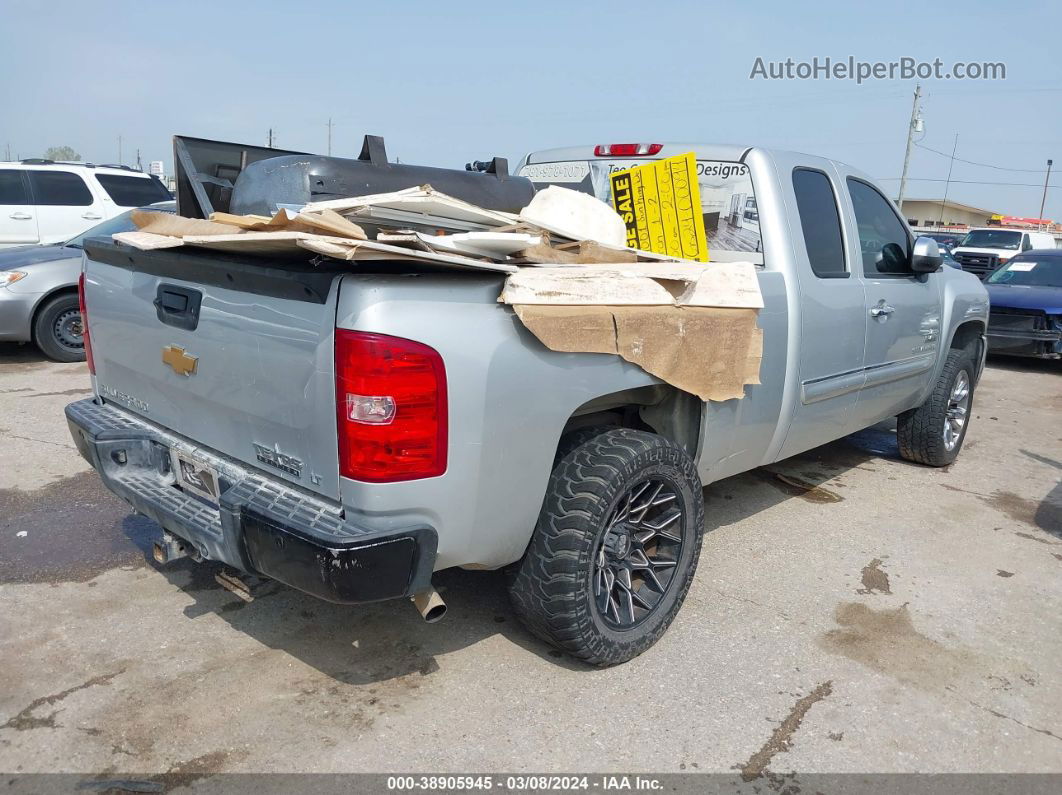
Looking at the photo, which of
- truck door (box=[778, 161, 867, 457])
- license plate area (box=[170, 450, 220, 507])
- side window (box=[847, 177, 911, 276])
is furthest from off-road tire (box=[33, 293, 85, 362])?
side window (box=[847, 177, 911, 276])

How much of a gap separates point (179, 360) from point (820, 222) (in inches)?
119

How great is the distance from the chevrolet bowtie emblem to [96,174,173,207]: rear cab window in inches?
A: 373

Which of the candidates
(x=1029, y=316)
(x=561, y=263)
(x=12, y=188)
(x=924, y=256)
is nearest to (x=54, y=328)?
(x=12, y=188)

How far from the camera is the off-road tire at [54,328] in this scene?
8.13 metres

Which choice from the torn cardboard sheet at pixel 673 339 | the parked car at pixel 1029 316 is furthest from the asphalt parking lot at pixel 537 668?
the parked car at pixel 1029 316

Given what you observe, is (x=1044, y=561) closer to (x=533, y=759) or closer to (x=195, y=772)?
(x=533, y=759)

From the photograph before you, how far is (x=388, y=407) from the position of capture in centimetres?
231

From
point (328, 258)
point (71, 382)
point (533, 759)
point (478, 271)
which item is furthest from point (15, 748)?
point (71, 382)

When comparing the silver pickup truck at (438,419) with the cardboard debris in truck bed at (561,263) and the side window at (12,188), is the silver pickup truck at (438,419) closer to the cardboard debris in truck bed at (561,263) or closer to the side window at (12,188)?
the cardboard debris in truck bed at (561,263)

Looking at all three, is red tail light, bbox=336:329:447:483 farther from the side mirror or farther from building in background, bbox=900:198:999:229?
building in background, bbox=900:198:999:229

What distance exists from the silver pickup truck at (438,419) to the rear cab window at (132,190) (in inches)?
350

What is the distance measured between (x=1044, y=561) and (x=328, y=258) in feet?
13.0

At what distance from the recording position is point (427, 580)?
248cm

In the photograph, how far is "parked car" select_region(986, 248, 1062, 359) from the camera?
10.3 metres
